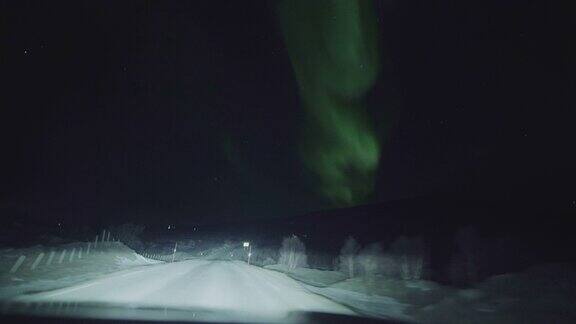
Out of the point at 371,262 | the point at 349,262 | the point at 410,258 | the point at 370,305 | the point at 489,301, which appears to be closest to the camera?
the point at 489,301

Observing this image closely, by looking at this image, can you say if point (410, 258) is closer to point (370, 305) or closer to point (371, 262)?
point (371, 262)

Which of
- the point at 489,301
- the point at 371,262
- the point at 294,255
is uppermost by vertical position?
the point at 294,255

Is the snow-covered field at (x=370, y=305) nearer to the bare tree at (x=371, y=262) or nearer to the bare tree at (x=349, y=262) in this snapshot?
the bare tree at (x=371, y=262)

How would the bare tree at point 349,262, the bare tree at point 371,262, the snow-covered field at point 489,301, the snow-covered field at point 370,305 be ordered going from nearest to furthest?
1. the snow-covered field at point 370,305
2. the snow-covered field at point 489,301
3. the bare tree at point 371,262
4. the bare tree at point 349,262

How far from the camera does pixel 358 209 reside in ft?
588

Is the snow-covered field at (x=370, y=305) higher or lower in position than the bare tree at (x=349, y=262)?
lower

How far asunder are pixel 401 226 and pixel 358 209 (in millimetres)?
55215

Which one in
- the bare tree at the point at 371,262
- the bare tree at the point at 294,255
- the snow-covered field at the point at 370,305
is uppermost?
the bare tree at the point at 294,255

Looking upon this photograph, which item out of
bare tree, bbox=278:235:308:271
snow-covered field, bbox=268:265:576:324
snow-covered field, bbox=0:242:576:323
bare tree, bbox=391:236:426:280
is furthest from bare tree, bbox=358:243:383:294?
bare tree, bbox=278:235:308:271

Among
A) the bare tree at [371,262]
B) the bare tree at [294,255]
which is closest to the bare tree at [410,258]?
the bare tree at [371,262]

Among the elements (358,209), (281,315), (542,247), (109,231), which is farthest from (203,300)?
(358,209)

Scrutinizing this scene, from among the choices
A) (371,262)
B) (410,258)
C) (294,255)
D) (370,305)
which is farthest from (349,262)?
(370,305)

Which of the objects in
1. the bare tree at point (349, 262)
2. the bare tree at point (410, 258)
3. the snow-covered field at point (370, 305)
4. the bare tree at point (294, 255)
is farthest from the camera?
the bare tree at point (294, 255)

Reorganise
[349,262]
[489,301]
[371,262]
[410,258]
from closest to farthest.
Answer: [489,301], [410,258], [371,262], [349,262]
